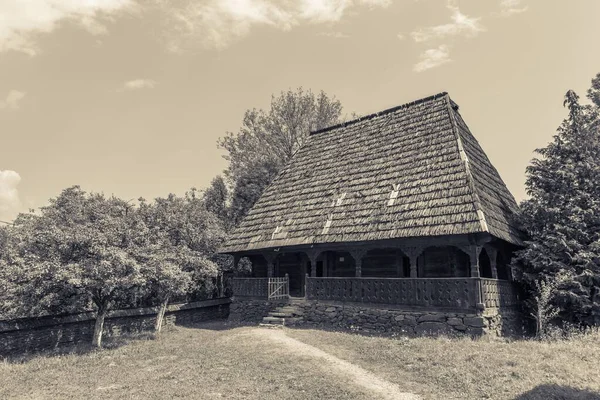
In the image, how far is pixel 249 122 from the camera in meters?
35.7

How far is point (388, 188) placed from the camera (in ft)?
55.9

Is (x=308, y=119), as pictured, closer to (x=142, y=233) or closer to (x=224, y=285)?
(x=224, y=285)

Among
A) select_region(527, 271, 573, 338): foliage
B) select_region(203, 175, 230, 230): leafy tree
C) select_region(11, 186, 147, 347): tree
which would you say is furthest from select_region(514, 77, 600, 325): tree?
select_region(203, 175, 230, 230): leafy tree

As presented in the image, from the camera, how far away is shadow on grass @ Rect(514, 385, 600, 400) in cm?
790

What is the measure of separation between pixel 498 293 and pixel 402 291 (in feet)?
11.0

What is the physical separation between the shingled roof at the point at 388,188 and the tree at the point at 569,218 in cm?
119

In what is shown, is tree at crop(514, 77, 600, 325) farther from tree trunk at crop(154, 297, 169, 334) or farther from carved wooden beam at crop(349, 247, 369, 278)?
tree trunk at crop(154, 297, 169, 334)

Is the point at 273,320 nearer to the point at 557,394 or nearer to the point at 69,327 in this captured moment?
the point at 69,327

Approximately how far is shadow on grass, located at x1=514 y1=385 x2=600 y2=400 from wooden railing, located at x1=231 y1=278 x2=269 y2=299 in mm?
12610

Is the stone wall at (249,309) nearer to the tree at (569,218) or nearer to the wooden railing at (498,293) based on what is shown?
the wooden railing at (498,293)

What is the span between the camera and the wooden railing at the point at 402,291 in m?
13.4

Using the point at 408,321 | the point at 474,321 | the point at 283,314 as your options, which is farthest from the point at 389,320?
the point at 283,314

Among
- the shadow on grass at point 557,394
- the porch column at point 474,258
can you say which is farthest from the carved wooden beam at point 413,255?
the shadow on grass at point 557,394

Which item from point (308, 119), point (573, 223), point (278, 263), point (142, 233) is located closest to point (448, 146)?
point (573, 223)
